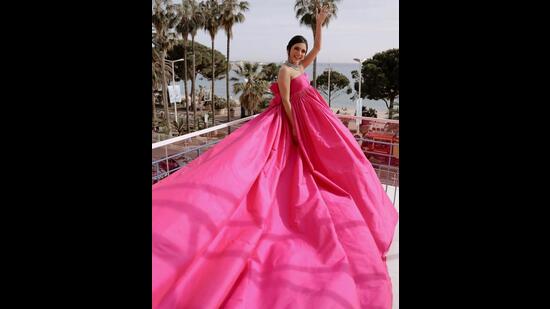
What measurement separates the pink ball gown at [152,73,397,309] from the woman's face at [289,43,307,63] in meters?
0.13

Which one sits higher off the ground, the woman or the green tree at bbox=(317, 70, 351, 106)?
the green tree at bbox=(317, 70, 351, 106)

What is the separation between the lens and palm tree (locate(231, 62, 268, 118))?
74.3ft

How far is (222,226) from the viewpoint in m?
1.60

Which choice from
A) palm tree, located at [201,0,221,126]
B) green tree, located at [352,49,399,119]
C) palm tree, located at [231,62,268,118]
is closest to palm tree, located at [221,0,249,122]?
palm tree, located at [201,0,221,126]

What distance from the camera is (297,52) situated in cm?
221

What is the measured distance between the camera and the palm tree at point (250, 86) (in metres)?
22.6

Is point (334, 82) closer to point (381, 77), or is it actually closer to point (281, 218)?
point (381, 77)

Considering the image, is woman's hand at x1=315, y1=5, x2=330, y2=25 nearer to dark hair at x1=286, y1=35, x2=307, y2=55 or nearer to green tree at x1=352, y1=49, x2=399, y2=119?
dark hair at x1=286, y1=35, x2=307, y2=55

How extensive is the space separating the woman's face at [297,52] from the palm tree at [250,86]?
66.9 ft

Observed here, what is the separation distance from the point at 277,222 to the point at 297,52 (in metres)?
1.07
